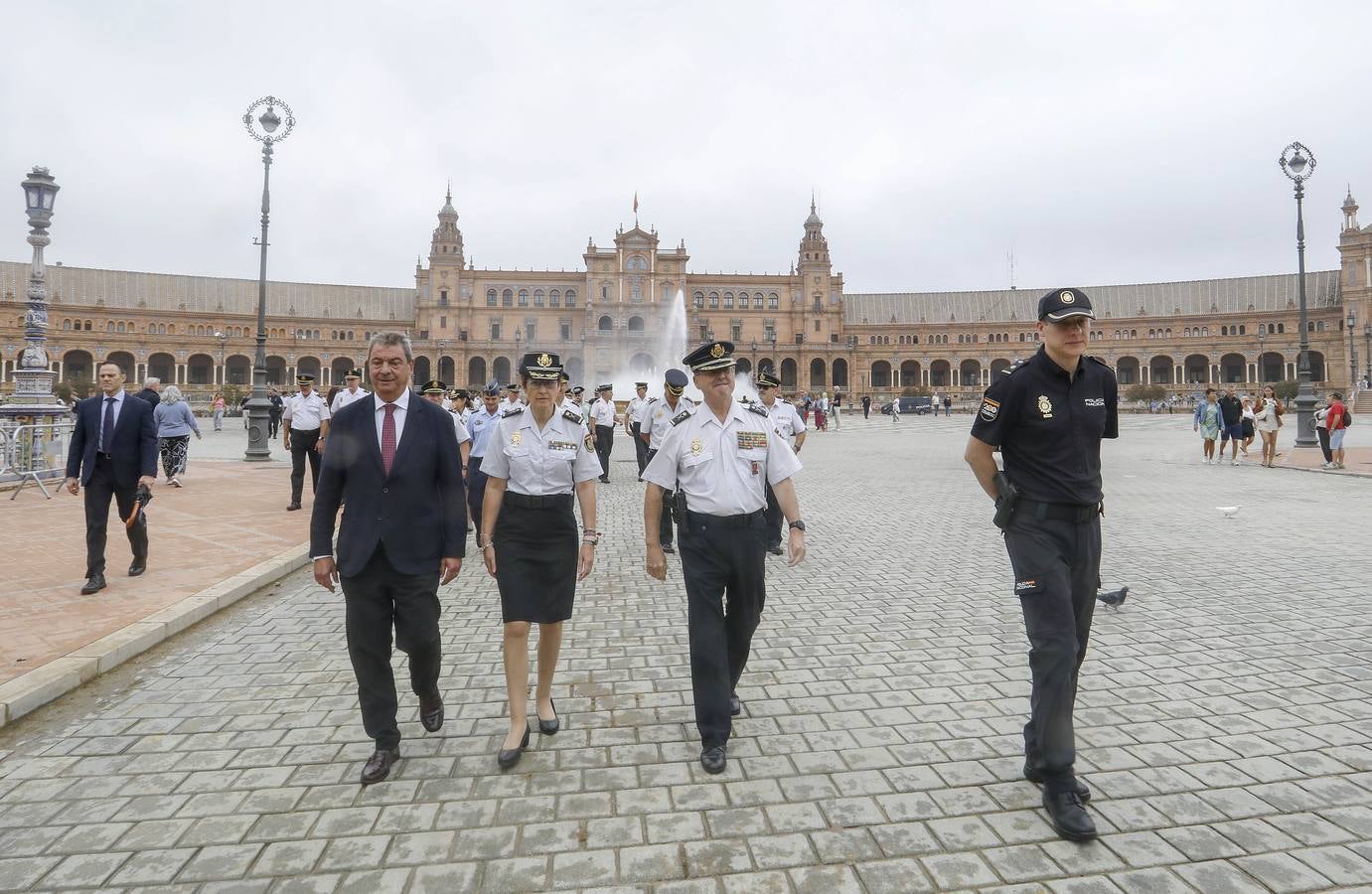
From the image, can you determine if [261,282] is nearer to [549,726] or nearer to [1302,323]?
[549,726]

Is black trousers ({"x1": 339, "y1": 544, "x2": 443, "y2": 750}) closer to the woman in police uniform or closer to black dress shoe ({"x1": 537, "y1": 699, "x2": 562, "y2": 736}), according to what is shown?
A: the woman in police uniform

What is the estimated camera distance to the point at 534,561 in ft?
11.9

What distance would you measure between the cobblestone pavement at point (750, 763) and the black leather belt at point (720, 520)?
1095 mm

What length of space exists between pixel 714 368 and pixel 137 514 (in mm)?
5798

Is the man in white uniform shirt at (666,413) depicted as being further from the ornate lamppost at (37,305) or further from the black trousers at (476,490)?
the ornate lamppost at (37,305)

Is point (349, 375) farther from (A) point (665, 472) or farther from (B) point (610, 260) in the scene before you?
(B) point (610, 260)

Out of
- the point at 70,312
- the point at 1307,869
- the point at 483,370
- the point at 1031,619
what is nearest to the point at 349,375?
the point at 1031,619

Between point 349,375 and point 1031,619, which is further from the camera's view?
point 349,375

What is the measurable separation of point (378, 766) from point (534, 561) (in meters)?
1.11

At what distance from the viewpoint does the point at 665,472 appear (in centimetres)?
366

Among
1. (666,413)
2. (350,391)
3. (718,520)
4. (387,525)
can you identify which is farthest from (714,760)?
(350,391)

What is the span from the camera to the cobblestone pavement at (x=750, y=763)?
2633 millimetres

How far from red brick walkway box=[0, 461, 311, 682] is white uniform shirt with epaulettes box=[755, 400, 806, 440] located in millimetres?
5611

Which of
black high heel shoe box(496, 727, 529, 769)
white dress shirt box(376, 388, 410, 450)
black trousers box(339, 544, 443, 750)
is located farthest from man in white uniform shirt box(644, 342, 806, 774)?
white dress shirt box(376, 388, 410, 450)
